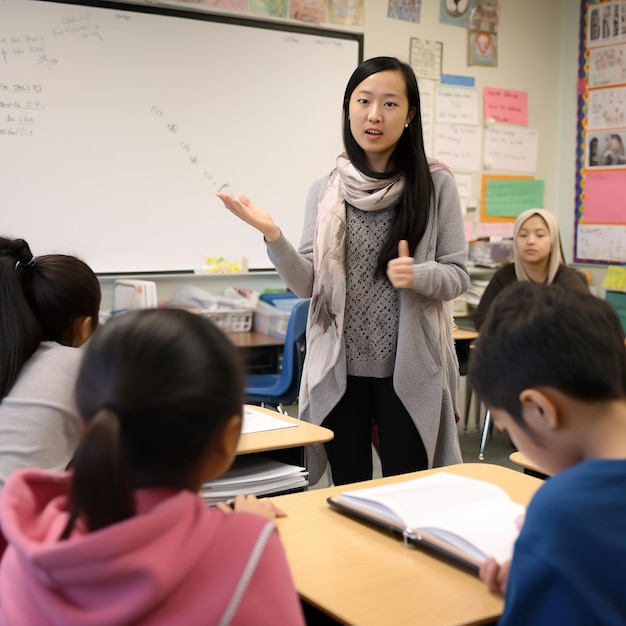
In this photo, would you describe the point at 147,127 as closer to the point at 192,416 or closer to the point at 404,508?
the point at 404,508

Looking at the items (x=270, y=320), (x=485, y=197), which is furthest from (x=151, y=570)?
(x=485, y=197)

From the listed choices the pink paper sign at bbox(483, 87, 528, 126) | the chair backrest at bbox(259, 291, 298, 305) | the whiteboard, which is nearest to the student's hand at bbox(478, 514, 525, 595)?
the whiteboard

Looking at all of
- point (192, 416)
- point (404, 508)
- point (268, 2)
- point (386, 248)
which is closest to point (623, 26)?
point (268, 2)

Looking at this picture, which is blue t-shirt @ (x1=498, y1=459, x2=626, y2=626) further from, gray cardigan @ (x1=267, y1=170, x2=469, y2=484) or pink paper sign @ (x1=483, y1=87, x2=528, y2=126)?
pink paper sign @ (x1=483, y1=87, x2=528, y2=126)

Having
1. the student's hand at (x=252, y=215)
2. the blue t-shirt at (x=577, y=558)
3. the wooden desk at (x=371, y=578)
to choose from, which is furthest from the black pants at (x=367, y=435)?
the blue t-shirt at (x=577, y=558)

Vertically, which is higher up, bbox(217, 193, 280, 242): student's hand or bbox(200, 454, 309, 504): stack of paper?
bbox(217, 193, 280, 242): student's hand

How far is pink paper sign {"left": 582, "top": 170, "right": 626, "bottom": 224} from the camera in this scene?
18.2 feet

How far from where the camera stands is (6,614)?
95 cm

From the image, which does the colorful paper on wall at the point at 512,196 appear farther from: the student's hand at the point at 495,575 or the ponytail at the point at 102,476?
the ponytail at the point at 102,476

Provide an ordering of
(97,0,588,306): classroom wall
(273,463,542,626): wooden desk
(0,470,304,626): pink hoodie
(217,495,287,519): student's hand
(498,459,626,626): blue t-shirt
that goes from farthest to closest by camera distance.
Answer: (97,0,588,306): classroom wall → (217,495,287,519): student's hand → (273,463,542,626): wooden desk → (498,459,626,626): blue t-shirt → (0,470,304,626): pink hoodie

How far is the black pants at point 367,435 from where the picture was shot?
91.0 inches

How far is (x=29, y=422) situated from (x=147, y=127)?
3.15 m

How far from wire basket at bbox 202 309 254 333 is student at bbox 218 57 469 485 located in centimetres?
215

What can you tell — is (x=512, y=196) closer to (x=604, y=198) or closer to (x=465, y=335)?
(x=604, y=198)
